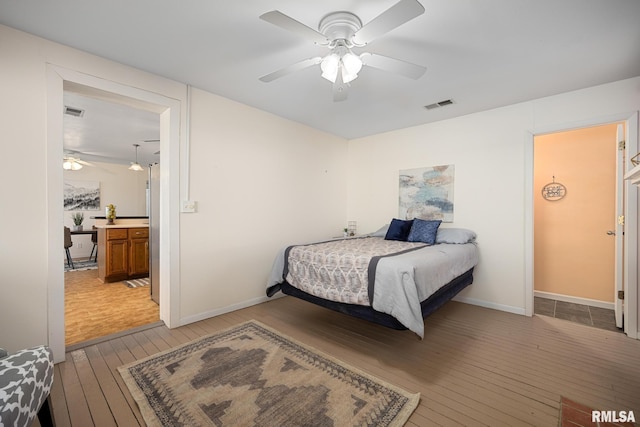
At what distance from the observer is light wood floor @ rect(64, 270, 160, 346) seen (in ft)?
9.03

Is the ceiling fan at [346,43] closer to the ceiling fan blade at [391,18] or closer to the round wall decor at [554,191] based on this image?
the ceiling fan blade at [391,18]

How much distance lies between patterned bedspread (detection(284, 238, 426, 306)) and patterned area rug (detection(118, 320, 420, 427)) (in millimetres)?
530

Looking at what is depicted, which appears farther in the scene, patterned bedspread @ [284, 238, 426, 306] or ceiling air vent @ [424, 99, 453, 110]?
ceiling air vent @ [424, 99, 453, 110]

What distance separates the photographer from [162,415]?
5.22 feet

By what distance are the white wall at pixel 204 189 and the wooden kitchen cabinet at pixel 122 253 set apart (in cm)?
244

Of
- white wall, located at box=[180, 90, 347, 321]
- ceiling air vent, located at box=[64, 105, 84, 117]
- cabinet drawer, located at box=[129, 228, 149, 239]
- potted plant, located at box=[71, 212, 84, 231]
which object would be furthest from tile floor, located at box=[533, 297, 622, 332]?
potted plant, located at box=[71, 212, 84, 231]

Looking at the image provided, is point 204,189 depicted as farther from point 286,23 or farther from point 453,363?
point 453,363

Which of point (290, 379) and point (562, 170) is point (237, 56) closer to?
point (290, 379)

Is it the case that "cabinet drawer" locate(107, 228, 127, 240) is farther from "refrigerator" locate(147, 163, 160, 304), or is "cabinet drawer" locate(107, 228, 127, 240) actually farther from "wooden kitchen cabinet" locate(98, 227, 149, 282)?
"refrigerator" locate(147, 163, 160, 304)

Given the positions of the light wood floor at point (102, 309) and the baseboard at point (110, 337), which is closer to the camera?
the baseboard at point (110, 337)

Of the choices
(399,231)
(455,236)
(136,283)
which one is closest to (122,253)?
(136,283)

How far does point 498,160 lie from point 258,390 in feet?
12.1

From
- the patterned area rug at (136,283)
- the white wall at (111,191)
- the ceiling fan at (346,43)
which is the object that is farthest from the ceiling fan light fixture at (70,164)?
the ceiling fan at (346,43)

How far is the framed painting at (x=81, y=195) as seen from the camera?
→ 251 inches
